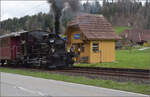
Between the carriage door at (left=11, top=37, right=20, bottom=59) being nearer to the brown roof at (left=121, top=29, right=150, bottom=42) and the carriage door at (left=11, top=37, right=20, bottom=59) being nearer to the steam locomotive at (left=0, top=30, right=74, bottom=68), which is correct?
the steam locomotive at (left=0, top=30, right=74, bottom=68)

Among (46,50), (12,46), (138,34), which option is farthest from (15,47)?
(138,34)

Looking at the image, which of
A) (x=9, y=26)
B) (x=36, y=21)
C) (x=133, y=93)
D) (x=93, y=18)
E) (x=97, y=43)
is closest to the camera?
(x=133, y=93)

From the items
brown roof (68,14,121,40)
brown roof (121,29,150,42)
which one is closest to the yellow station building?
brown roof (68,14,121,40)

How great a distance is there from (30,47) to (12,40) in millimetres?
3579

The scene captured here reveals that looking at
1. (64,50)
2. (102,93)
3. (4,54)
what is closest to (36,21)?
(4,54)

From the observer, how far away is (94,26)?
977 inches

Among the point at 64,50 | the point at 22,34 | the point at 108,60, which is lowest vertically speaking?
the point at 108,60

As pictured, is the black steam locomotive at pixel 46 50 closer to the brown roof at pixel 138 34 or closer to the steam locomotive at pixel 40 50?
the steam locomotive at pixel 40 50

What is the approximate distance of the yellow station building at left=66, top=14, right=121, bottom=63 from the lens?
23.5 m

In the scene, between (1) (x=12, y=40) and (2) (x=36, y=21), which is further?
(2) (x=36, y=21)

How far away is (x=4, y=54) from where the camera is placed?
24.0 m

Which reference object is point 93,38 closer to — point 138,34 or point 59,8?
point 59,8

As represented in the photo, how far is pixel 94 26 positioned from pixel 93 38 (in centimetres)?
236

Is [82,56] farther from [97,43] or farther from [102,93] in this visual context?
[102,93]
